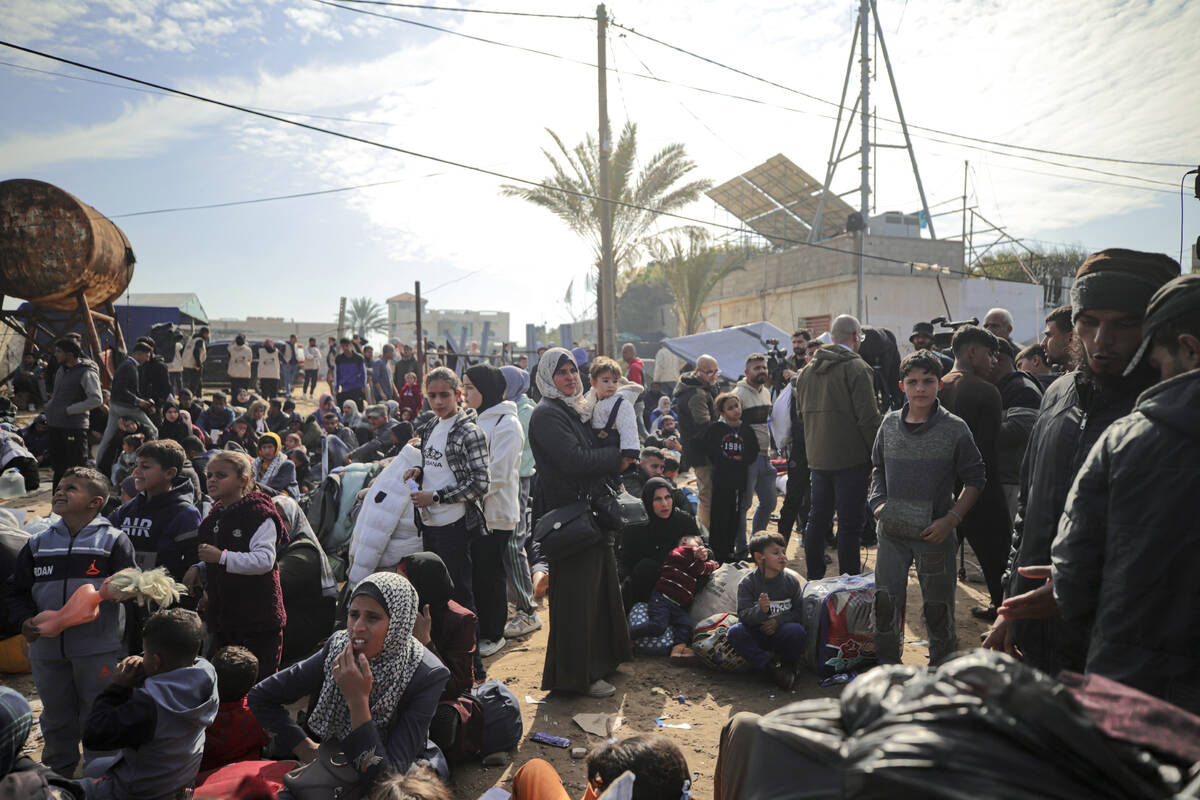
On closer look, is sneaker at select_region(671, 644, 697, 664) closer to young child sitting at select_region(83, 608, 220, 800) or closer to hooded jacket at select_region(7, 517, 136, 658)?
young child sitting at select_region(83, 608, 220, 800)

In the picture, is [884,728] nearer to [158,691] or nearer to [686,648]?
[158,691]

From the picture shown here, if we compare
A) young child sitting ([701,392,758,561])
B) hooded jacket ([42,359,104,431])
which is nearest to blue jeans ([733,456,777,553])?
young child sitting ([701,392,758,561])

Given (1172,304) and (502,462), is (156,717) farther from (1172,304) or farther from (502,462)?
(1172,304)

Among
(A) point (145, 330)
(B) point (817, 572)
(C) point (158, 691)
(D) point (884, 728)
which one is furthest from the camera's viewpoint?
(A) point (145, 330)

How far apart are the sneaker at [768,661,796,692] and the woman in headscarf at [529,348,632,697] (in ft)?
3.64

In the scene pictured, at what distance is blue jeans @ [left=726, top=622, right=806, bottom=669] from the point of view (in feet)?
15.3

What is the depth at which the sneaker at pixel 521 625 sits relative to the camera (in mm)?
5709

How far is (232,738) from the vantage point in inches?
132

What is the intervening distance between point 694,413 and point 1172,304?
17.6ft

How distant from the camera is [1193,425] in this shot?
1.58 meters

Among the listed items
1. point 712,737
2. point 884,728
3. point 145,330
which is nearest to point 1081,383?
point 884,728

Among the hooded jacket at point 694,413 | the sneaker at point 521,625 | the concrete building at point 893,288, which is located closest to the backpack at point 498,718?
the sneaker at point 521,625

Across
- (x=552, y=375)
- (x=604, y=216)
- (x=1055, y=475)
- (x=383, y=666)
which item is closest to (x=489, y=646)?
(x=552, y=375)

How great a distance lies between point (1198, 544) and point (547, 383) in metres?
3.36
